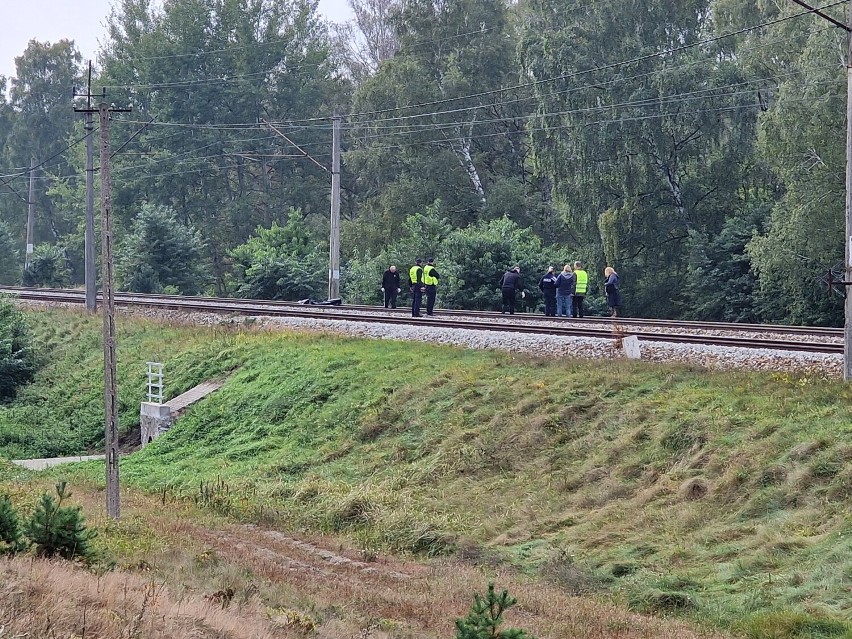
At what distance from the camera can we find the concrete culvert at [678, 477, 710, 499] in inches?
592

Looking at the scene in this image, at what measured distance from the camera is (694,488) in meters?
15.2

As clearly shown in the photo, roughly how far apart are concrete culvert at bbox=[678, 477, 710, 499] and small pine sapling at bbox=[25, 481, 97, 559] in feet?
26.4

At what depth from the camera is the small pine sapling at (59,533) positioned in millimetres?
10977

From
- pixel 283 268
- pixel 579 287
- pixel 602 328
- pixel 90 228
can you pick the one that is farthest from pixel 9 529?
pixel 283 268

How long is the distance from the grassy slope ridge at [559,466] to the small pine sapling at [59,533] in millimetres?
5719

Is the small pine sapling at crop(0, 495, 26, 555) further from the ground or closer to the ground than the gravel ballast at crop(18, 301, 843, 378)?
closer to the ground

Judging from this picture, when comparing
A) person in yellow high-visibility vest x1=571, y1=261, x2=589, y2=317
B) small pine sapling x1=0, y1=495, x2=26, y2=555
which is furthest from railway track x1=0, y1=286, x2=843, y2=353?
small pine sapling x1=0, y1=495, x2=26, y2=555

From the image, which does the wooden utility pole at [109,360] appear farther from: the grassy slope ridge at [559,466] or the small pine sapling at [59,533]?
the small pine sapling at [59,533]

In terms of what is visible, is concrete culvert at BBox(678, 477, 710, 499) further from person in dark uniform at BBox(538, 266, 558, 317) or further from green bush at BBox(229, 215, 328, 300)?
green bush at BBox(229, 215, 328, 300)

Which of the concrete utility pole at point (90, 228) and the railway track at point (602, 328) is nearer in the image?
the railway track at point (602, 328)

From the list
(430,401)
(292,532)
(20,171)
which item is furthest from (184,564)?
(20,171)

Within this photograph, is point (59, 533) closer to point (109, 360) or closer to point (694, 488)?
point (109, 360)

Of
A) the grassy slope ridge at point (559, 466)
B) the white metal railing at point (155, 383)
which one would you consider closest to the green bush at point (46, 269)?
the white metal railing at point (155, 383)

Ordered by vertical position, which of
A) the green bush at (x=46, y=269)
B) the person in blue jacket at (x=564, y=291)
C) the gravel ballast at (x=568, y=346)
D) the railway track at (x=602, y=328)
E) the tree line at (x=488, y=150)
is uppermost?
the tree line at (x=488, y=150)
